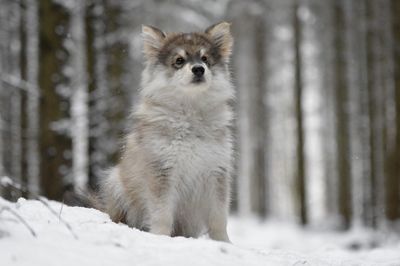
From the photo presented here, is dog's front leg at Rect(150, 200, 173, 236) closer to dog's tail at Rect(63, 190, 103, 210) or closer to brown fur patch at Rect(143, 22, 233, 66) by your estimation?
dog's tail at Rect(63, 190, 103, 210)

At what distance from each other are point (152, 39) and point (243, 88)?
22.3m

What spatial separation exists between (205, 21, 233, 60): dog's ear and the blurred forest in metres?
1.49

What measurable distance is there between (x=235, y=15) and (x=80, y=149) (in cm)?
911

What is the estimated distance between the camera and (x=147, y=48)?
7215 millimetres

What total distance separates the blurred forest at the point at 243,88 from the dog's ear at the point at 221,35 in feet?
4.87

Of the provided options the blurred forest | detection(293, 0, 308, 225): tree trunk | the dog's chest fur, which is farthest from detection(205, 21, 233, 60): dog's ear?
detection(293, 0, 308, 225): tree trunk

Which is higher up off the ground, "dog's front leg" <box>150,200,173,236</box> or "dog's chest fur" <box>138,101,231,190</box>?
"dog's chest fur" <box>138,101,231,190</box>

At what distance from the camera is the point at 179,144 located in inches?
245

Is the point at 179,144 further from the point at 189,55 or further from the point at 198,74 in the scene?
the point at 189,55

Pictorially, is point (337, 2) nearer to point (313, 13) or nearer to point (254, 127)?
point (313, 13)

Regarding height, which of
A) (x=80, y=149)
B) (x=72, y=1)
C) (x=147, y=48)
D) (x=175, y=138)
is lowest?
(x=80, y=149)

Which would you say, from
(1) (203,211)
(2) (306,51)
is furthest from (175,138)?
(2) (306,51)

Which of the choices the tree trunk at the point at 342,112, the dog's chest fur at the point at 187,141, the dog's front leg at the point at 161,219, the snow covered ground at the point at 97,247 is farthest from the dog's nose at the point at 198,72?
the tree trunk at the point at 342,112

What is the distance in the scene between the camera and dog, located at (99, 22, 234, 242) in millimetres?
6188
